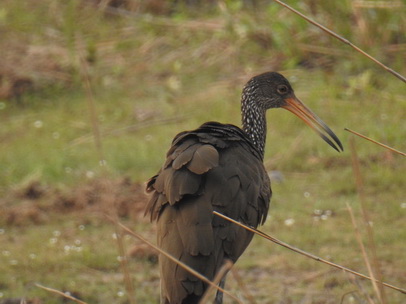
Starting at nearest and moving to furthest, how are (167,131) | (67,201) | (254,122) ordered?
(254,122) < (67,201) < (167,131)

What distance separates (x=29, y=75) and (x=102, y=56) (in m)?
0.85

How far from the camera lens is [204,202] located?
450 cm

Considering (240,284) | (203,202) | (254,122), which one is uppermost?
(240,284)

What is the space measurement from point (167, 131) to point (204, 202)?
4.33 meters

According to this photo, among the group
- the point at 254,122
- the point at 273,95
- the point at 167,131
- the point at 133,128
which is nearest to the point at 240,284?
the point at 254,122

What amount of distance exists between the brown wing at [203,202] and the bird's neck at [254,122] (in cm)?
72

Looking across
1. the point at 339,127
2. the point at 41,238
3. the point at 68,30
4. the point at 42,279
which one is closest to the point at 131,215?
the point at 41,238

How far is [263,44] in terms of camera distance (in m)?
9.80

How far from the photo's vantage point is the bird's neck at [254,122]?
575 cm

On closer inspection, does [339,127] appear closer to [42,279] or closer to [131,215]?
[131,215]

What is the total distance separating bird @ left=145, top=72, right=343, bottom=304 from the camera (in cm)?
437

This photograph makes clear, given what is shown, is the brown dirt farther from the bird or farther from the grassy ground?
the bird

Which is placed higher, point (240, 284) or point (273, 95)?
point (240, 284)

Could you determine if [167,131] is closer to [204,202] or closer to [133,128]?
[133,128]
